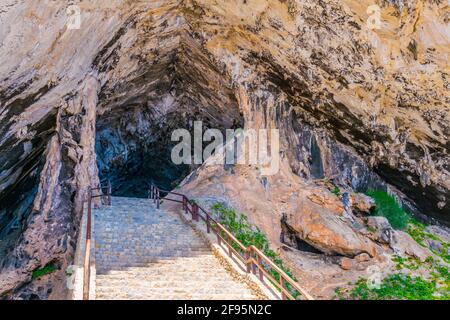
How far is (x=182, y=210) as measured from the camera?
1639 centimetres

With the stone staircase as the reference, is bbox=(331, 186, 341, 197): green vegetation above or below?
above

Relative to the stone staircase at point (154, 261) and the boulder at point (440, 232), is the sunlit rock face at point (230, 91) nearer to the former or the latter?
the boulder at point (440, 232)

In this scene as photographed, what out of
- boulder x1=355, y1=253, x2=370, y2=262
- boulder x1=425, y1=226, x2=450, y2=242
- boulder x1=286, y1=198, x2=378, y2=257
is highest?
boulder x1=286, y1=198, x2=378, y2=257

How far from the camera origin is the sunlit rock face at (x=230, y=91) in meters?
13.7

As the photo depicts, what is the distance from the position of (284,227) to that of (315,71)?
5.03m

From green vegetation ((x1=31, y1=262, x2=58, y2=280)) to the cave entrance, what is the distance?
266 inches

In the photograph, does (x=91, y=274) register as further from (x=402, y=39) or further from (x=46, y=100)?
(x=402, y=39)

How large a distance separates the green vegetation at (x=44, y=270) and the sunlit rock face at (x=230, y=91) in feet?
0.45

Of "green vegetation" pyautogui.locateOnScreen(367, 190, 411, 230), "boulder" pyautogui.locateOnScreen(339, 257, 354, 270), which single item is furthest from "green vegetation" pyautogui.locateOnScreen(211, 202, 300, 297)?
"green vegetation" pyautogui.locateOnScreen(367, 190, 411, 230)

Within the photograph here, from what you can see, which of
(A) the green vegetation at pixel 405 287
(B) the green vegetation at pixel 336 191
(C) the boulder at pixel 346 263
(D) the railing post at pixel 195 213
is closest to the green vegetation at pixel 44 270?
(D) the railing post at pixel 195 213

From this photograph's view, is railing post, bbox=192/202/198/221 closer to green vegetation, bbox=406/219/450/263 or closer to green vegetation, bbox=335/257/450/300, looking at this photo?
green vegetation, bbox=335/257/450/300

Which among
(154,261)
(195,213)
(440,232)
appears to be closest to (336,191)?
(440,232)

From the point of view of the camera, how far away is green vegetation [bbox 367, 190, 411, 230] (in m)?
17.7
